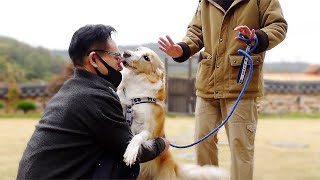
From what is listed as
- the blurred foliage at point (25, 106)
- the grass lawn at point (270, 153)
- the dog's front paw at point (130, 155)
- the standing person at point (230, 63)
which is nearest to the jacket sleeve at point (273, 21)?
the standing person at point (230, 63)

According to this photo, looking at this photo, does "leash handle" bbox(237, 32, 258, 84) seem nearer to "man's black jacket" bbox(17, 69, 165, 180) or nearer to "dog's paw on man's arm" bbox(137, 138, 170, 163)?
"dog's paw on man's arm" bbox(137, 138, 170, 163)

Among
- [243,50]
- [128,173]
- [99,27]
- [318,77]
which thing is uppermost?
[99,27]

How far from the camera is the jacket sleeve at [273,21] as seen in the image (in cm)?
259

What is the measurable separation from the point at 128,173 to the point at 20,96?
15104mm

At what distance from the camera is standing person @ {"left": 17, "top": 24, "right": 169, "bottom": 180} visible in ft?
6.53

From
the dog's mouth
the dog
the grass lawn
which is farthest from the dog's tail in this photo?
the grass lawn

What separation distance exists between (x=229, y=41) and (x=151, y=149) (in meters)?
0.83

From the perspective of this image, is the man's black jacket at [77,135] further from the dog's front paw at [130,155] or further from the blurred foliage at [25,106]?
the blurred foliage at [25,106]

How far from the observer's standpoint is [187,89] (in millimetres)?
16531

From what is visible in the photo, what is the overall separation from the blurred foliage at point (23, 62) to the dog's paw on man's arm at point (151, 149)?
13.8 meters

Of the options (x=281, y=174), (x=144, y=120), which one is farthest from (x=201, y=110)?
(x=281, y=174)

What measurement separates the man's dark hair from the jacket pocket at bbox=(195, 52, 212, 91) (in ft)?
2.88

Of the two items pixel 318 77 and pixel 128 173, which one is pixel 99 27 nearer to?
pixel 128 173

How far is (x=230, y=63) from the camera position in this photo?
2732mm
